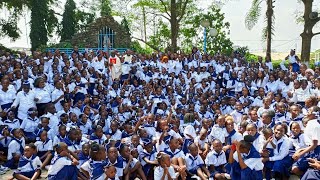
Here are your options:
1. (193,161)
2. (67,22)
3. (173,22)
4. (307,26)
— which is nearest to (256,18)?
(307,26)

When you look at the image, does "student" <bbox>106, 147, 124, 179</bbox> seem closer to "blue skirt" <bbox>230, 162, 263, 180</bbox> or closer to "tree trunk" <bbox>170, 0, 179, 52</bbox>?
"blue skirt" <bbox>230, 162, 263, 180</bbox>

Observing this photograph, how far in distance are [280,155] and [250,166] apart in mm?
1392

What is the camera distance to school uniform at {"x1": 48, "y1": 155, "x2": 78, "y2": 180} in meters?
5.73

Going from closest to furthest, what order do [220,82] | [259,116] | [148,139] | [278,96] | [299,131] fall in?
[299,131] → [148,139] → [259,116] → [278,96] → [220,82]

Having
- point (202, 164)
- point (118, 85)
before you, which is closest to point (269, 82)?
point (118, 85)

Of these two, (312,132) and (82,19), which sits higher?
(82,19)

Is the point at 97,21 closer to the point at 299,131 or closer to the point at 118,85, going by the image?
the point at 118,85

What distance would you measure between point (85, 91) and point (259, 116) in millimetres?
4407

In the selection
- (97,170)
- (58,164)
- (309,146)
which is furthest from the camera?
(309,146)

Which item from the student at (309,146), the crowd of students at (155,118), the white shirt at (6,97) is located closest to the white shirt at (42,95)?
the crowd of students at (155,118)

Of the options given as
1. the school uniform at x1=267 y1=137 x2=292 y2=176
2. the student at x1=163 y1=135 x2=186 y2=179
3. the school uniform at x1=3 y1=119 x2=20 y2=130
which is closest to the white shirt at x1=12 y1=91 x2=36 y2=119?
the school uniform at x1=3 y1=119 x2=20 y2=130

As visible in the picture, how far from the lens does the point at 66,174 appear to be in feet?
19.0

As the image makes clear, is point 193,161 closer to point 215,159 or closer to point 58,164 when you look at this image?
point 215,159

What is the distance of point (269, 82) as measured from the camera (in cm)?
1162
